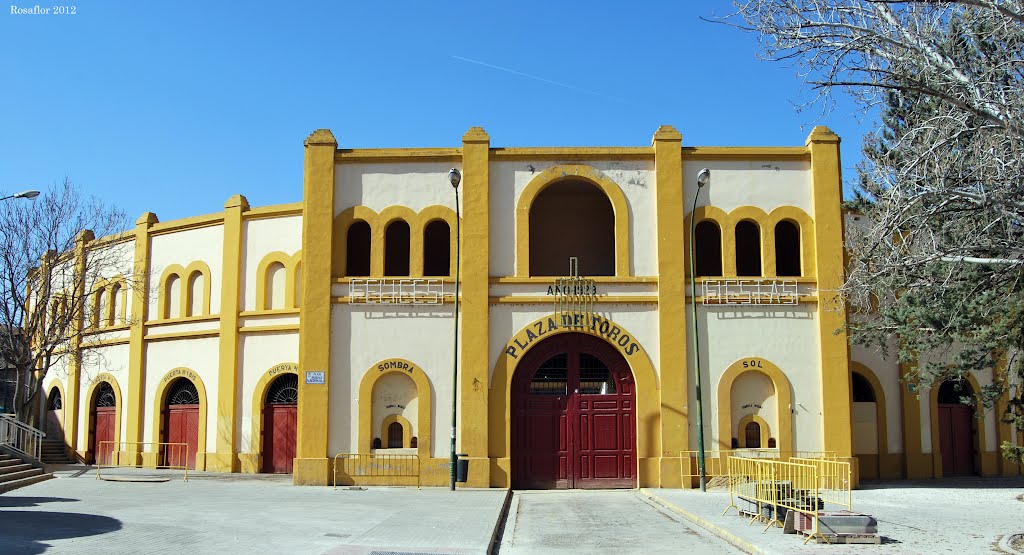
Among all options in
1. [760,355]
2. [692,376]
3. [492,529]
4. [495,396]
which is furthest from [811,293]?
[492,529]

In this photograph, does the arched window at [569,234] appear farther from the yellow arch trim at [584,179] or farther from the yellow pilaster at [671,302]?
the yellow pilaster at [671,302]

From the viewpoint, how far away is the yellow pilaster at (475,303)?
24.4m

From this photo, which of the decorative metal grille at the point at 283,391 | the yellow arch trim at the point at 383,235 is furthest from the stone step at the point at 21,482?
the yellow arch trim at the point at 383,235

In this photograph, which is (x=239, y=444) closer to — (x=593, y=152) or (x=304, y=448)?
(x=304, y=448)

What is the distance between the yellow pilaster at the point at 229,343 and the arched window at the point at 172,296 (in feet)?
8.42

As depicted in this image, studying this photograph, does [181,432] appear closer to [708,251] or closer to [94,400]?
[94,400]

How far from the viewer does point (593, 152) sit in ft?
83.8

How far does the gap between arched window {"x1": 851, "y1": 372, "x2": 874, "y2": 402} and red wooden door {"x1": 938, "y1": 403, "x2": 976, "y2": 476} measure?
2.25 meters

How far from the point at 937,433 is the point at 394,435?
15.1 meters

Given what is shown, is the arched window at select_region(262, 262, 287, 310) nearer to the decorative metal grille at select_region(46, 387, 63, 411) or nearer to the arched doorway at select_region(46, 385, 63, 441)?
the arched doorway at select_region(46, 385, 63, 441)

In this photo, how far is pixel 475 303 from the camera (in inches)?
979

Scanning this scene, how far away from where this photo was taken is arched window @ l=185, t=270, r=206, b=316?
31.4m

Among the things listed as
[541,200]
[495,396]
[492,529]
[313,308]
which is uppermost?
[541,200]

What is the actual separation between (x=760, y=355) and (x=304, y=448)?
471 inches
